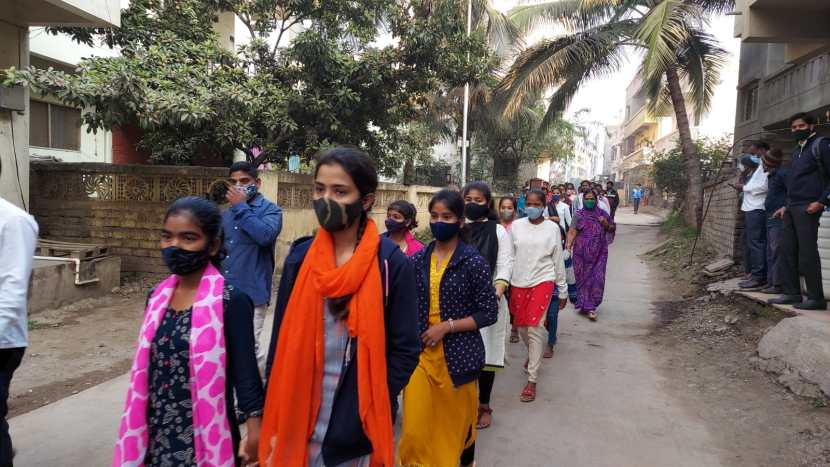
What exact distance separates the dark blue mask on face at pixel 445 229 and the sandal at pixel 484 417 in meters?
1.64

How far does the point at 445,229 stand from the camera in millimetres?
3162

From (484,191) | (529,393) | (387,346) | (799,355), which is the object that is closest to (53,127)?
(484,191)

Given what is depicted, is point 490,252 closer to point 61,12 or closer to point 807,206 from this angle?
point 807,206

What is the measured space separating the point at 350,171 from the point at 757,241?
6804 mm

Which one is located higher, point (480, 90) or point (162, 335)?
point (480, 90)

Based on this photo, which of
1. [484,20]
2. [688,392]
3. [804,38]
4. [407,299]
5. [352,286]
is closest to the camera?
[352,286]


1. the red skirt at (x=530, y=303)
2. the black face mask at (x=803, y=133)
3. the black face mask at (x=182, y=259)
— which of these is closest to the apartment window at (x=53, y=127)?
the red skirt at (x=530, y=303)

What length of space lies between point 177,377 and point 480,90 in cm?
1956

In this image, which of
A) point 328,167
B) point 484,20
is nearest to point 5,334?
point 328,167

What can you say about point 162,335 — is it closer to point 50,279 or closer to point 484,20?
point 50,279

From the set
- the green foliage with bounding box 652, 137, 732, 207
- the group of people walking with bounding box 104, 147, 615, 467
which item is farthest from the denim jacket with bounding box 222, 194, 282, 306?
the green foliage with bounding box 652, 137, 732, 207

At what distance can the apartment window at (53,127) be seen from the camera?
1077 centimetres

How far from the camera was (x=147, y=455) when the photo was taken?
6.63 feet

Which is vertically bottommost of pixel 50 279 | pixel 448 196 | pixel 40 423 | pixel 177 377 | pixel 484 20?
pixel 40 423
